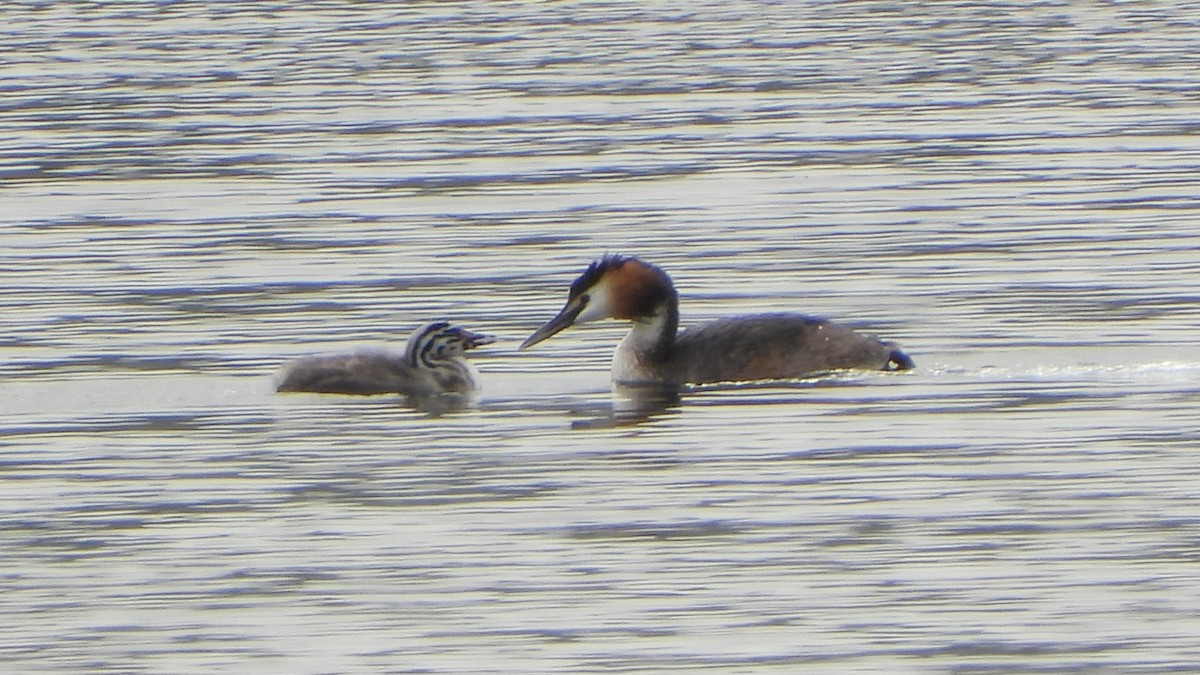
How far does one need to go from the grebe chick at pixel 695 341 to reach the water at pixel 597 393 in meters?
0.17

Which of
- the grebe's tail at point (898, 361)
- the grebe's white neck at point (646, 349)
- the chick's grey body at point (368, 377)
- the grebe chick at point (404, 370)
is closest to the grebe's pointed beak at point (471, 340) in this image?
the grebe chick at point (404, 370)

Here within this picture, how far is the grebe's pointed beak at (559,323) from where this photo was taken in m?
17.2

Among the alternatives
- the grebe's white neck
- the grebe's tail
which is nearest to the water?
the grebe's tail

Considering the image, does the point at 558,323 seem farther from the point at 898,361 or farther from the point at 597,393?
the point at 898,361

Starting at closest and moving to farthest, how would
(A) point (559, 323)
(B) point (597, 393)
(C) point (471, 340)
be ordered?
(B) point (597, 393)
(C) point (471, 340)
(A) point (559, 323)

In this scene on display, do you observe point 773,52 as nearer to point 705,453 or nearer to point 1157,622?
point 705,453

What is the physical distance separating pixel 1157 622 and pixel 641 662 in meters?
1.72

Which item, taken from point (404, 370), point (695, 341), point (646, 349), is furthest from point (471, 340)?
point (695, 341)

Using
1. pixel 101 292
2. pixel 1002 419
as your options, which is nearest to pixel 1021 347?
pixel 1002 419

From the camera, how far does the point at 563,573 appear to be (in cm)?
1111

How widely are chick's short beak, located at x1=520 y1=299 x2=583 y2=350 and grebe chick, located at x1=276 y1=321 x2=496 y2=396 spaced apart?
0.60m

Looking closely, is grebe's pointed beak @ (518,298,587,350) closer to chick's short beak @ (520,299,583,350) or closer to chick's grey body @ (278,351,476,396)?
chick's short beak @ (520,299,583,350)

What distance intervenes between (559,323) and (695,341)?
92 cm

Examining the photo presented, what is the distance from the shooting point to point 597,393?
1638 cm
